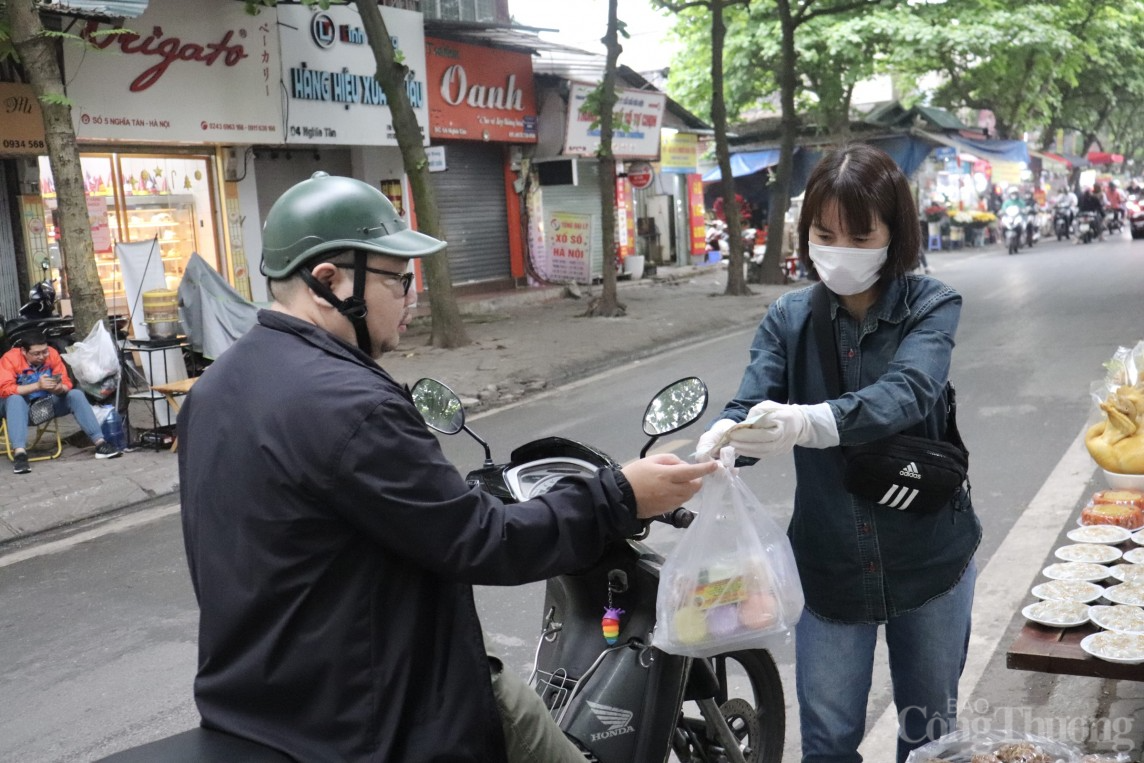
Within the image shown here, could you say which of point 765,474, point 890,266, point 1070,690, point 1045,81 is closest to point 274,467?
point 890,266

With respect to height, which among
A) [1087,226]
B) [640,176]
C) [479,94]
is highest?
[479,94]

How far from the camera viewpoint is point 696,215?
26.8 metres

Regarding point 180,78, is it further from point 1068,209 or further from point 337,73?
point 1068,209

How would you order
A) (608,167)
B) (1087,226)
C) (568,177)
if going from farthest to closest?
(1087,226), (568,177), (608,167)

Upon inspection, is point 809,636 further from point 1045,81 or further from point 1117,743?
point 1045,81

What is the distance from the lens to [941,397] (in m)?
2.51

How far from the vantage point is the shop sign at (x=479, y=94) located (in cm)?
1750

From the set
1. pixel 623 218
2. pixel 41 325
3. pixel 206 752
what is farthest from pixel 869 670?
pixel 623 218

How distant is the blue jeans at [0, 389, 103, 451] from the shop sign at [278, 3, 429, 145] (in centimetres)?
651

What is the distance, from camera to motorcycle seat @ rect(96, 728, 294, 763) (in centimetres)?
172

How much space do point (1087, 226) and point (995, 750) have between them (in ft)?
103

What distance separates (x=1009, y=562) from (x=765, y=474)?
210 cm

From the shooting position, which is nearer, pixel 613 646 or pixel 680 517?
pixel 680 517

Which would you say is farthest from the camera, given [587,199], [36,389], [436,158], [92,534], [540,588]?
[587,199]
